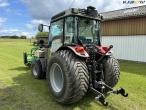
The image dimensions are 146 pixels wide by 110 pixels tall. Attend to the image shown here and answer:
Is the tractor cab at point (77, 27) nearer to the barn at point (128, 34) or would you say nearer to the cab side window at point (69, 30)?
the cab side window at point (69, 30)

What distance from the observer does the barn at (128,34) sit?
15594 millimetres

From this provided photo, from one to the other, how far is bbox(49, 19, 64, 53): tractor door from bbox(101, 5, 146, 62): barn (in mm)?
9901

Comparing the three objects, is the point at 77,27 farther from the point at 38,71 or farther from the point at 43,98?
the point at 38,71

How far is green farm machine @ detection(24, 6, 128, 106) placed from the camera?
4996mm

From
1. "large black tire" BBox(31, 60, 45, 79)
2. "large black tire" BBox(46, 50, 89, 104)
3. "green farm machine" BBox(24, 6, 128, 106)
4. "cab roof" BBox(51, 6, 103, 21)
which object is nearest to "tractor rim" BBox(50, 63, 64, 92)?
"green farm machine" BBox(24, 6, 128, 106)

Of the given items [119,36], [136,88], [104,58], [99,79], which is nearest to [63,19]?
[104,58]

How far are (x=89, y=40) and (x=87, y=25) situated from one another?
0.46 meters

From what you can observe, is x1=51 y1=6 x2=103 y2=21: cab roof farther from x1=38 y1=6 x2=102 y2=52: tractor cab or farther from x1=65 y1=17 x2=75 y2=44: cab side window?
x1=65 y1=17 x2=75 y2=44: cab side window

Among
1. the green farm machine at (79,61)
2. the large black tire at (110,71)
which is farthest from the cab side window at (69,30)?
the large black tire at (110,71)

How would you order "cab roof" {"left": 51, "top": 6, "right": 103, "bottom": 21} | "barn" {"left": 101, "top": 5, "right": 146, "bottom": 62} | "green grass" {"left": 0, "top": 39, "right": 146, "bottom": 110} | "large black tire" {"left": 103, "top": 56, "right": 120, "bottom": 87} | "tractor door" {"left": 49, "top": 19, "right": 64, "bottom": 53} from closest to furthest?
1. "green grass" {"left": 0, "top": 39, "right": 146, "bottom": 110}
2. "cab roof" {"left": 51, "top": 6, "right": 103, "bottom": 21}
3. "large black tire" {"left": 103, "top": 56, "right": 120, "bottom": 87}
4. "tractor door" {"left": 49, "top": 19, "right": 64, "bottom": 53}
5. "barn" {"left": 101, "top": 5, "right": 146, "bottom": 62}

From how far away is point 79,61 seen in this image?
516cm

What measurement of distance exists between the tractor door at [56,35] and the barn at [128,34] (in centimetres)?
990

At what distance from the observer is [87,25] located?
621 centimetres

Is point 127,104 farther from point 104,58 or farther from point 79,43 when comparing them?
point 79,43
